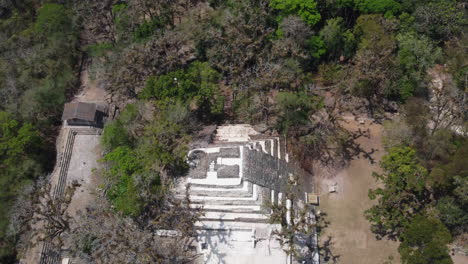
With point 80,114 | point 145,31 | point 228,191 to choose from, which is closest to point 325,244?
point 228,191

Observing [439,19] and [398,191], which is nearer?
[398,191]

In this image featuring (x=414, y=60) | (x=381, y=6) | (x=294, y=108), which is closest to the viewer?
(x=294, y=108)

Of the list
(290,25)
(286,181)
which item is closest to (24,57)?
(290,25)

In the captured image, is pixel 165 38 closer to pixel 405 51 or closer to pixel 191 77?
pixel 191 77

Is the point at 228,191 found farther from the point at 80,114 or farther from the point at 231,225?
the point at 80,114

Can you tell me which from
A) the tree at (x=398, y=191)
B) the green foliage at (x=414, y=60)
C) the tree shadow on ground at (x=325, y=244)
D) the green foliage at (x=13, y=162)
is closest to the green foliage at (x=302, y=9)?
the green foliage at (x=414, y=60)

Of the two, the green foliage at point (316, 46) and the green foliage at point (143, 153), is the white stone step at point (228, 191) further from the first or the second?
the green foliage at point (316, 46)
